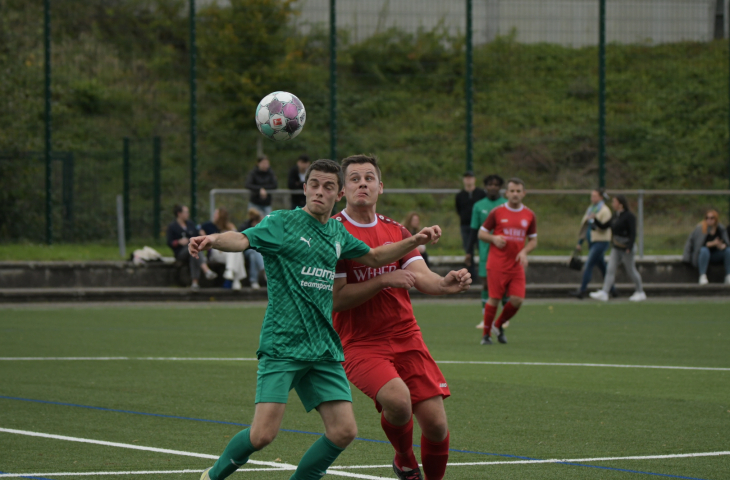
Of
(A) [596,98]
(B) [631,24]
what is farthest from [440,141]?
(B) [631,24]

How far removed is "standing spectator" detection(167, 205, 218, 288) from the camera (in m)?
17.5

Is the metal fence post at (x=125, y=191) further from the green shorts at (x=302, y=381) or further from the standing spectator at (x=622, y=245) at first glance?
the green shorts at (x=302, y=381)

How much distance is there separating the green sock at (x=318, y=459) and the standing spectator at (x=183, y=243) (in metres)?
13.2

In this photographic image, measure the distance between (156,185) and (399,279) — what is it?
49.8 feet

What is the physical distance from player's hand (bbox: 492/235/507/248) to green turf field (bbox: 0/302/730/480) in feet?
4.31

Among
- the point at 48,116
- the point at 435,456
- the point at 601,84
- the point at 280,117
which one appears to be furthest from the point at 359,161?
the point at 601,84

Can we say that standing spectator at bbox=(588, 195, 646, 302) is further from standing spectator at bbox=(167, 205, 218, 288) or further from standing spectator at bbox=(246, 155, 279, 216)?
standing spectator at bbox=(167, 205, 218, 288)

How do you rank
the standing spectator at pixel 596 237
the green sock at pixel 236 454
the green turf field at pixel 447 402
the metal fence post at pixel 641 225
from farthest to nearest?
the metal fence post at pixel 641 225 < the standing spectator at pixel 596 237 < the green turf field at pixel 447 402 < the green sock at pixel 236 454

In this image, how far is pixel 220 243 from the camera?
14.7 feet

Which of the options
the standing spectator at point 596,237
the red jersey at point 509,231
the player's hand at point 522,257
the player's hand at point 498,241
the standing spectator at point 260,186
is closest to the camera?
the player's hand at point 498,241

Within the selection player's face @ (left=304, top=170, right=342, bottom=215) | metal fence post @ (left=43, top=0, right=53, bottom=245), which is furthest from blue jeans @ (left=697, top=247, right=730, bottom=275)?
player's face @ (left=304, top=170, right=342, bottom=215)

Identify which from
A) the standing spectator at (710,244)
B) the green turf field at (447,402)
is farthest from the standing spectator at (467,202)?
the standing spectator at (710,244)

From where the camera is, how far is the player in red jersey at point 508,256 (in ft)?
37.9

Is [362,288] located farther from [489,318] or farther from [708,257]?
[708,257]
